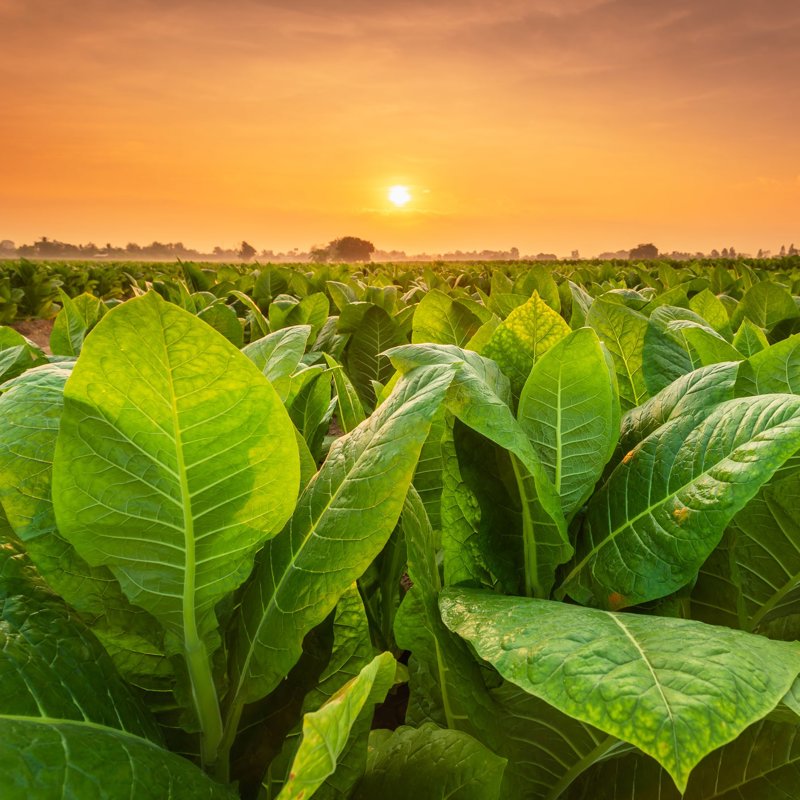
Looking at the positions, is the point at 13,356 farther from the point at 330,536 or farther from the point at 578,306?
the point at 578,306

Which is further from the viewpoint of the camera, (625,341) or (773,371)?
(625,341)

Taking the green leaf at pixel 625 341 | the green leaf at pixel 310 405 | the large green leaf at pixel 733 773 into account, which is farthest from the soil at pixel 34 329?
the large green leaf at pixel 733 773

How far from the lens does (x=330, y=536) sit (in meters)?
0.83

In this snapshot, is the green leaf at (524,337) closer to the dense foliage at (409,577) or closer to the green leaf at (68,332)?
the dense foliage at (409,577)

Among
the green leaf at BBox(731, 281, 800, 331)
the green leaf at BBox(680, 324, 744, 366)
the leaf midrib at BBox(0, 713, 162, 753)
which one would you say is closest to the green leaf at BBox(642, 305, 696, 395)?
the green leaf at BBox(680, 324, 744, 366)

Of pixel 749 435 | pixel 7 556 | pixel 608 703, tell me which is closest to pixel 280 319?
pixel 7 556

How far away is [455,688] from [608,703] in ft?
1.09

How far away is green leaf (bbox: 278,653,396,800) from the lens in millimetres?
603

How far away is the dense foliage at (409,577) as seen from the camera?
666mm

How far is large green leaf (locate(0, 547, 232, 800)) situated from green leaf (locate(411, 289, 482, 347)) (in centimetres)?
108

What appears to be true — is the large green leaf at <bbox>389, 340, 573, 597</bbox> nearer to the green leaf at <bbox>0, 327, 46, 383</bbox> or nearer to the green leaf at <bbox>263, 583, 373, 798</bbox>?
the green leaf at <bbox>263, 583, 373, 798</bbox>

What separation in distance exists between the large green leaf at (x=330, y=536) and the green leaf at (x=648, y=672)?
0.17m

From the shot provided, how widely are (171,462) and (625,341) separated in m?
1.08

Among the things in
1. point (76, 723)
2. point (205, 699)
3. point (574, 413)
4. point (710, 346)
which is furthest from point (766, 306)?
point (76, 723)
